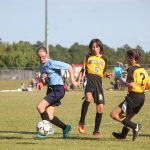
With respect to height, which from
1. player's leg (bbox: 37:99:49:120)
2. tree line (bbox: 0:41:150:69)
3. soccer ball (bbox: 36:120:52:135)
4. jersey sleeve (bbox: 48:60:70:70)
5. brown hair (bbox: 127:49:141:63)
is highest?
tree line (bbox: 0:41:150:69)

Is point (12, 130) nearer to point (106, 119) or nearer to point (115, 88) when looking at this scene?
point (106, 119)

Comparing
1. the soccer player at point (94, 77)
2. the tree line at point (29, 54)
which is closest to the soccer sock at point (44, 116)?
the soccer player at point (94, 77)

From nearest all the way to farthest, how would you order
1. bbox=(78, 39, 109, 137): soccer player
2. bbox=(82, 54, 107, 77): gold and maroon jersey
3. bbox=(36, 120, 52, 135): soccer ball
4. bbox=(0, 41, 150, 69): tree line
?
bbox=(36, 120, 52, 135): soccer ball
bbox=(78, 39, 109, 137): soccer player
bbox=(82, 54, 107, 77): gold and maroon jersey
bbox=(0, 41, 150, 69): tree line

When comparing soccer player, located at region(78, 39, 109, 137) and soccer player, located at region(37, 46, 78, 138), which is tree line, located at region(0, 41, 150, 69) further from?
soccer player, located at region(37, 46, 78, 138)

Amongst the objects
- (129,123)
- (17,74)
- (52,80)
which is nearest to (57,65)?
(52,80)

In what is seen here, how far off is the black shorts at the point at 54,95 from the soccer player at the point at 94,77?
0.73m

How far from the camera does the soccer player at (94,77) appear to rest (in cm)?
1117

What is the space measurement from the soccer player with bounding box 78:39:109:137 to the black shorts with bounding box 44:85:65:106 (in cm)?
73

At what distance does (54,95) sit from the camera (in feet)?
35.0

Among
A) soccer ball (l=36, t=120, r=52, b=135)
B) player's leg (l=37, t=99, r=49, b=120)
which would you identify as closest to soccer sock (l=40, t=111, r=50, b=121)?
player's leg (l=37, t=99, r=49, b=120)

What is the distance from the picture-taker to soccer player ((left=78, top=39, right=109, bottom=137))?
1117 cm

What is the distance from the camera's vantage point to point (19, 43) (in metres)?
110

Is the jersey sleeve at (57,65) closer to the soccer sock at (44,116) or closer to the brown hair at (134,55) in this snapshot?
the soccer sock at (44,116)

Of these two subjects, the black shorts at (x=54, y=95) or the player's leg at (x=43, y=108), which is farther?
the black shorts at (x=54, y=95)
